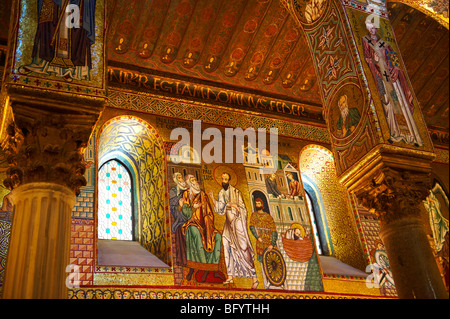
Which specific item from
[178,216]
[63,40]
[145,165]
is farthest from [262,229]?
[63,40]

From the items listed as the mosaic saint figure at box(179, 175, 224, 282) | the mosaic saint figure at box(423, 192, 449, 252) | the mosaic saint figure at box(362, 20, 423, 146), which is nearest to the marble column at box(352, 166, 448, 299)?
the mosaic saint figure at box(362, 20, 423, 146)

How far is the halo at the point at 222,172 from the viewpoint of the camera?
8.23 m

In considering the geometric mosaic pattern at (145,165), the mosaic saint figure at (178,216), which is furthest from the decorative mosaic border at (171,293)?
the geometric mosaic pattern at (145,165)

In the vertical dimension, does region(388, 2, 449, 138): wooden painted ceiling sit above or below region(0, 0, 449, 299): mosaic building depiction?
above

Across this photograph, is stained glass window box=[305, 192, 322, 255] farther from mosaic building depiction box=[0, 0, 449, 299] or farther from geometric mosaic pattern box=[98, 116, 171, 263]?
geometric mosaic pattern box=[98, 116, 171, 263]

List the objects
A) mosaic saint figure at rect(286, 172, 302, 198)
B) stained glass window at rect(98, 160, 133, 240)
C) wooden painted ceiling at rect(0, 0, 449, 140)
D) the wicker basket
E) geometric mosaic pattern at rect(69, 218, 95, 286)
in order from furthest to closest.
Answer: mosaic saint figure at rect(286, 172, 302, 198) < wooden painted ceiling at rect(0, 0, 449, 140) < the wicker basket < stained glass window at rect(98, 160, 133, 240) < geometric mosaic pattern at rect(69, 218, 95, 286)

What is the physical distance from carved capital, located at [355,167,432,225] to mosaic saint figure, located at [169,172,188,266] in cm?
296

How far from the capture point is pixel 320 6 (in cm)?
660

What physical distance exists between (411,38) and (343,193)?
357 centimetres

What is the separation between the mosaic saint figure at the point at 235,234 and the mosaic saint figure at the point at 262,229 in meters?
0.13

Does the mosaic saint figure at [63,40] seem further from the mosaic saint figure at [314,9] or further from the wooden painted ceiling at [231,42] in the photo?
the wooden painted ceiling at [231,42]

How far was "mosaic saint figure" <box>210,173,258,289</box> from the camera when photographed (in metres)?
7.42
